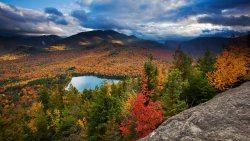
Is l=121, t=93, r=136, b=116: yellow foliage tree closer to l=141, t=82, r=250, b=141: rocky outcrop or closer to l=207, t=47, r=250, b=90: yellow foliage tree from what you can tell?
l=207, t=47, r=250, b=90: yellow foliage tree

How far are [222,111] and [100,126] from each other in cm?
2345

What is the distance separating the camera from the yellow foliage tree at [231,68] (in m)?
35.8

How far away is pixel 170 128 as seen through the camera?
790 inches

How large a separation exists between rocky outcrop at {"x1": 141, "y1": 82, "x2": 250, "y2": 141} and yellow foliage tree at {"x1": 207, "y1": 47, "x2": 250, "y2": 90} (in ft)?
41.6

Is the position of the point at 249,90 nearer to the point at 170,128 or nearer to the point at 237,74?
the point at 237,74

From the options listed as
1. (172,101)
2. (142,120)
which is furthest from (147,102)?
(142,120)

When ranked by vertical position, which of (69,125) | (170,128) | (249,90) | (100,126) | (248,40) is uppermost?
(248,40)

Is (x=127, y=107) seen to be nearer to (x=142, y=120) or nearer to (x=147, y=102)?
(x=147, y=102)

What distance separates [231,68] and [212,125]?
2090 centimetres

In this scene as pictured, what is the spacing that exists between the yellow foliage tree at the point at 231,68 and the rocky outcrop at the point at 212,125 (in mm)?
12675

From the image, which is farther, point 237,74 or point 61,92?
point 61,92

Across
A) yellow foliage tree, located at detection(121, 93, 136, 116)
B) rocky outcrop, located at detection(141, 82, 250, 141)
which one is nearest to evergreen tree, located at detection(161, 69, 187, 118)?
yellow foliage tree, located at detection(121, 93, 136, 116)

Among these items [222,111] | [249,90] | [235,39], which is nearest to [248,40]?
[235,39]

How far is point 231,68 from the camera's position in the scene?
3669 centimetres
